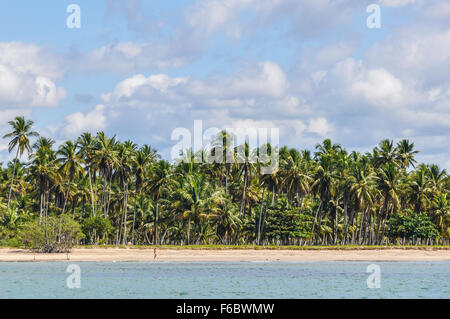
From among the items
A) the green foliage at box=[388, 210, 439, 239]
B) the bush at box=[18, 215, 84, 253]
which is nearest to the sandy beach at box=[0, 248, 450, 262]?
the bush at box=[18, 215, 84, 253]

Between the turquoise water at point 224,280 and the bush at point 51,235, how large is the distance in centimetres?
685

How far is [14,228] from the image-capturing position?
260ft

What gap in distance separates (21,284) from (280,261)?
29.0 m

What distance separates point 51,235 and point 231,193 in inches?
1355

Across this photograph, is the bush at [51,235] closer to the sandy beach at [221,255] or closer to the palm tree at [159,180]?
the sandy beach at [221,255]

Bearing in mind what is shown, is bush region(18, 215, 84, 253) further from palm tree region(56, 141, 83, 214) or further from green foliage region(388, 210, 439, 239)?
green foliage region(388, 210, 439, 239)

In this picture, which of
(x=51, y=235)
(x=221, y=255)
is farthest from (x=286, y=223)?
(x=51, y=235)

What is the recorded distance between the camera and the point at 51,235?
65000 millimetres

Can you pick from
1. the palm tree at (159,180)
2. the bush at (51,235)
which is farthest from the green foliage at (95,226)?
the bush at (51,235)

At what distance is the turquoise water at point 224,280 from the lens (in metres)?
36.5

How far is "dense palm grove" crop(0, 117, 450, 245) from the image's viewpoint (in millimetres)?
79500

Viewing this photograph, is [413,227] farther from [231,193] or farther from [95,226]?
[95,226]
